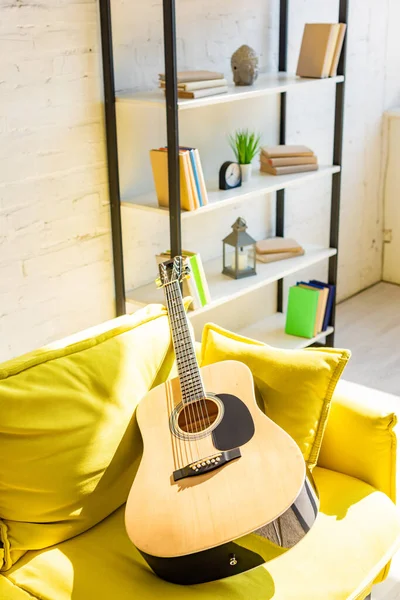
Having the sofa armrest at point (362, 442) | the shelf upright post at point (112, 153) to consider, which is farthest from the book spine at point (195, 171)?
Answer: the sofa armrest at point (362, 442)

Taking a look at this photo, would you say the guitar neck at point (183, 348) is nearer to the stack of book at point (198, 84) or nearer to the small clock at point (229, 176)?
the stack of book at point (198, 84)

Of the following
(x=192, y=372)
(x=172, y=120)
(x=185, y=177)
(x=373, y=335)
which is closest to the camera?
(x=192, y=372)

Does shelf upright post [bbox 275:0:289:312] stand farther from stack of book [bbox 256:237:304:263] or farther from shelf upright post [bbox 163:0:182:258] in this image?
shelf upright post [bbox 163:0:182:258]

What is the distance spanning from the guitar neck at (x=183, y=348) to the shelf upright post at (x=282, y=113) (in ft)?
5.44

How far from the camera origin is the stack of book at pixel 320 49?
2.95 m

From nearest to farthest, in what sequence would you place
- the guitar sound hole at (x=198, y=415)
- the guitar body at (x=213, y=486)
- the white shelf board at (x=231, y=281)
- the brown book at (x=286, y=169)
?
1. the guitar body at (x=213, y=486)
2. the guitar sound hole at (x=198, y=415)
3. the white shelf board at (x=231, y=281)
4. the brown book at (x=286, y=169)

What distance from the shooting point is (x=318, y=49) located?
2982 millimetres

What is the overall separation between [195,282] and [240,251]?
0.38m

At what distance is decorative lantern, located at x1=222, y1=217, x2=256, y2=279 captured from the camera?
3.02 metres

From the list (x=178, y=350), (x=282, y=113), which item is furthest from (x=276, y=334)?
(x=178, y=350)

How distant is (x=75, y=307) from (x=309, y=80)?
125cm

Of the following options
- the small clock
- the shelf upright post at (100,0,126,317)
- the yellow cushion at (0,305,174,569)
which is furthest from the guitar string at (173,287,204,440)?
the small clock

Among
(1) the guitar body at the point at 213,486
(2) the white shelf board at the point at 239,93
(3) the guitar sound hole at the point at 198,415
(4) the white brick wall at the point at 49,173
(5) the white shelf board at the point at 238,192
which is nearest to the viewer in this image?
(1) the guitar body at the point at 213,486

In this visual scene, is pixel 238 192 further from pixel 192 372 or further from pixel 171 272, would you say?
pixel 192 372
